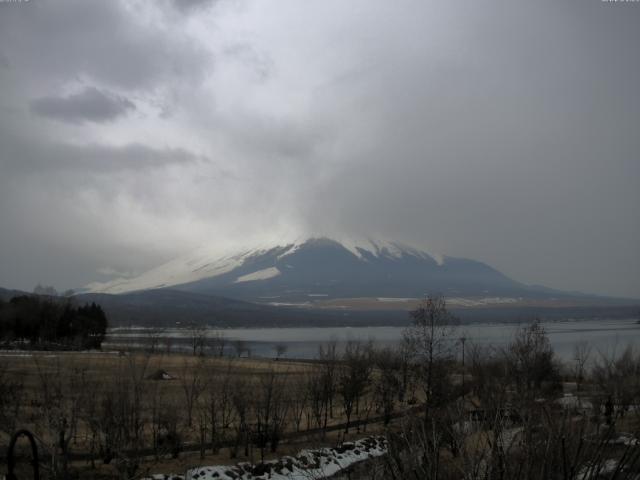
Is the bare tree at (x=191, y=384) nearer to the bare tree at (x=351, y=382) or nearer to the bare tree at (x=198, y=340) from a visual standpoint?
the bare tree at (x=351, y=382)

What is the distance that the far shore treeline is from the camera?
84125 mm

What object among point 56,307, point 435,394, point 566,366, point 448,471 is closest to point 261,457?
point 435,394

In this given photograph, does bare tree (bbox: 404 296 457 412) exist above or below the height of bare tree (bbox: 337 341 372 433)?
above

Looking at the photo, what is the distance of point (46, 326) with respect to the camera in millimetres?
87375

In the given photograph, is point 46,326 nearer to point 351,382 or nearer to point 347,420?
point 351,382

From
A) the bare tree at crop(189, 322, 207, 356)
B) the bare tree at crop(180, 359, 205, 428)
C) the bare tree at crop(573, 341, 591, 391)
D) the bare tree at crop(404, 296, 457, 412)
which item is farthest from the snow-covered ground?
the bare tree at crop(189, 322, 207, 356)

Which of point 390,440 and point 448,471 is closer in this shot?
point 390,440

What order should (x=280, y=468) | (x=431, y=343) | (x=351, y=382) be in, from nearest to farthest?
1. (x=280, y=468)
2. (x=431, y=343)
3. (x=351, y=382)

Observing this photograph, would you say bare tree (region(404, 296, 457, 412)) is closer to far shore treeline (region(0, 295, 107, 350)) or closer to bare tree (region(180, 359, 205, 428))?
bare tree (region(180, 359, 205, 428))

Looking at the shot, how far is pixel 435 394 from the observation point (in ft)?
129

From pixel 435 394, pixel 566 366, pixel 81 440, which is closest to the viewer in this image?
pixel 81 440

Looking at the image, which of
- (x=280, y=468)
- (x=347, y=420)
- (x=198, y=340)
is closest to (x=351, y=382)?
(x=347, y=420)

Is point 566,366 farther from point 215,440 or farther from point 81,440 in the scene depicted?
point 81,440

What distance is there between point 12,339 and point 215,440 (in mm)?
65385
